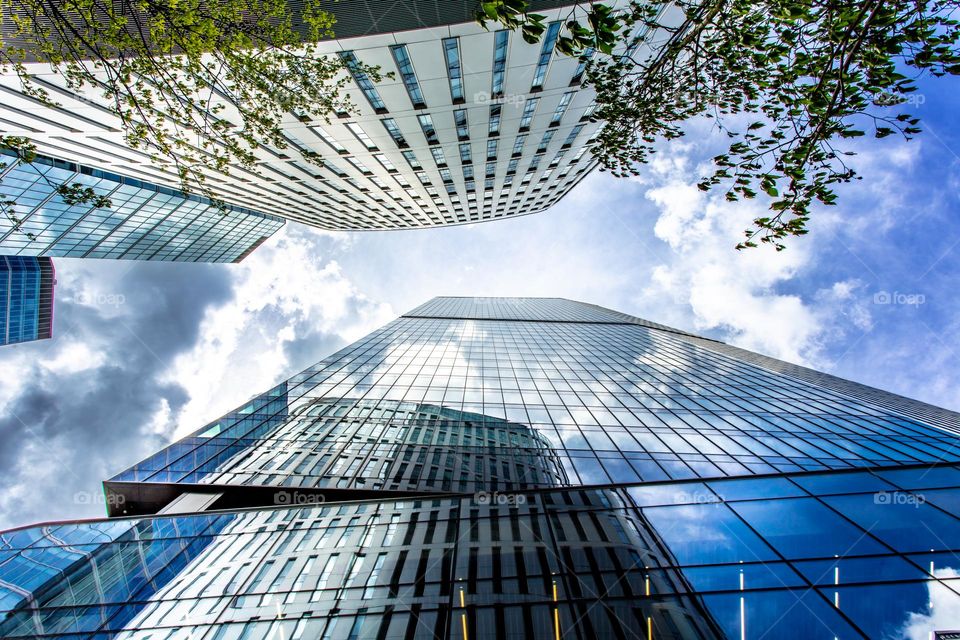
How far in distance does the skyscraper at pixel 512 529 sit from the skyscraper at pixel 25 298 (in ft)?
222

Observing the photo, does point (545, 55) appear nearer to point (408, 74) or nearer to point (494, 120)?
point (494, 120)

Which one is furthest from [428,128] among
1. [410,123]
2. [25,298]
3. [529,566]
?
[25,298]

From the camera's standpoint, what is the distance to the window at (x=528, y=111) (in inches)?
757

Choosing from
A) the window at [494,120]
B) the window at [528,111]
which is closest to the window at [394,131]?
the window at [494,120]

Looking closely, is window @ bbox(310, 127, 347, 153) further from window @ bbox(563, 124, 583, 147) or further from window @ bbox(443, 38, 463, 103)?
window @ bbox(563, 124, 583, 147)

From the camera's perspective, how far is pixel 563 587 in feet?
29.5

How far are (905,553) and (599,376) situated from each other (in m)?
16.8

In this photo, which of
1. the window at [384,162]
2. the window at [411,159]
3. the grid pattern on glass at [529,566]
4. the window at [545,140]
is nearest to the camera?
the grid pattern on glass at [529,566]

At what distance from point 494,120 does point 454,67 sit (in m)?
4.99

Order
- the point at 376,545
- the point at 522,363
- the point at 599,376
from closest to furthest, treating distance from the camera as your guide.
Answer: the point at 376,545 → the point at 599,376 → the point at 522,363

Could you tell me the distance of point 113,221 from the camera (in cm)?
3884

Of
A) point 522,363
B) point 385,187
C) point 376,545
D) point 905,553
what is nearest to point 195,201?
point 385,187

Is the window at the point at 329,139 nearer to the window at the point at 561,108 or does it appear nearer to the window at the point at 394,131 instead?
the window at the point at 394,131

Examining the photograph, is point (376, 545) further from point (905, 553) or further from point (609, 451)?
point (905, 553)
